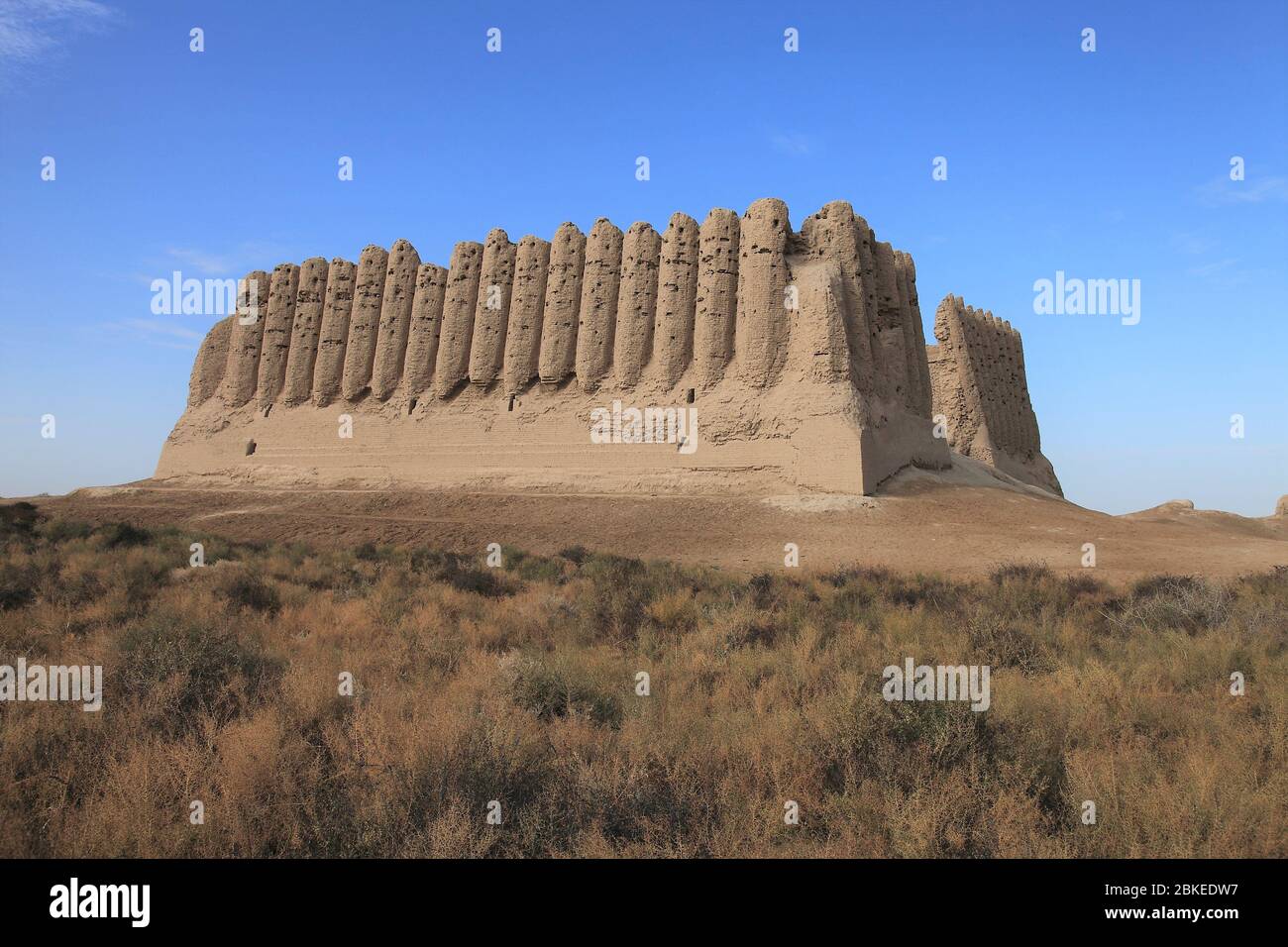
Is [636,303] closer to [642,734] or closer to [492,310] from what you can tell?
[492,310]

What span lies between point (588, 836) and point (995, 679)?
454 centimetres

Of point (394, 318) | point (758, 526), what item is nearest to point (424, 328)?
point (394, 318)

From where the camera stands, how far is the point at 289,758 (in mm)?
4793

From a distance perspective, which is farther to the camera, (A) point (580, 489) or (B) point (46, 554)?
(A) point (580, 489)

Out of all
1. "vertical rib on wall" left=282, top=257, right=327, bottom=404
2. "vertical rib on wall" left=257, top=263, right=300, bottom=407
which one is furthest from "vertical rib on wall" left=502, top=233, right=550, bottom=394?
"vertical rib on wall" left=257, top=263, right=300, bottom=407

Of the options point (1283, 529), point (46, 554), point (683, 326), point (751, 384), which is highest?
point (683, 326)

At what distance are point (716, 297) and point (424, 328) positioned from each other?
1329 centimetres

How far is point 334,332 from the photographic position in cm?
3356

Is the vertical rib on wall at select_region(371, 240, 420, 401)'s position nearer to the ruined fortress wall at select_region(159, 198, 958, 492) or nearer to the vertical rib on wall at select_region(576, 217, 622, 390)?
the ruined fortress wall at select_region(159, 198, 958, 492)

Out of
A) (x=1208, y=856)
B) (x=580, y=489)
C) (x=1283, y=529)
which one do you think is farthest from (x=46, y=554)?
(x=1283, y=529)

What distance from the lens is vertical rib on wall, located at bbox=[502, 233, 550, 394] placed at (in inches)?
1168

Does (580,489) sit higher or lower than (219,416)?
lower

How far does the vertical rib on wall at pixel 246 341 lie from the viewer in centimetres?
3497

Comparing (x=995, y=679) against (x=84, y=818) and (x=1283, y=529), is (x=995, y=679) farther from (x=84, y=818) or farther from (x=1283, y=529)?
(x=1283, y=529)
